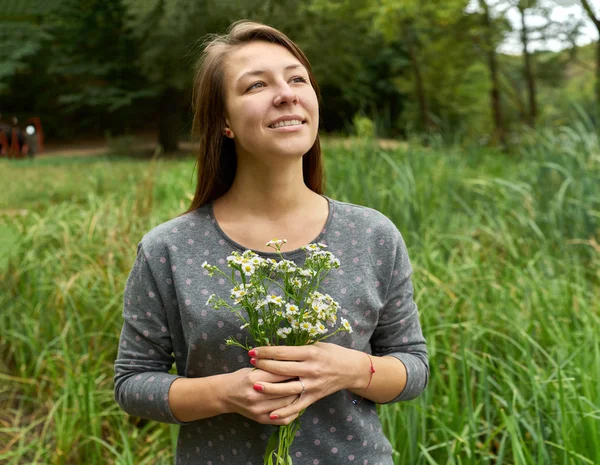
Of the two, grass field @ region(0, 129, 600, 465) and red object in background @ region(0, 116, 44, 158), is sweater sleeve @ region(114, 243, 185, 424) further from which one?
red object in background @ region(0, 116, 44, 158)

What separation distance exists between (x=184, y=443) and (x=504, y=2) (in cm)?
830

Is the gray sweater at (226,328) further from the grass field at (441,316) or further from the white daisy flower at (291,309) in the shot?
the grass field at (441,316)

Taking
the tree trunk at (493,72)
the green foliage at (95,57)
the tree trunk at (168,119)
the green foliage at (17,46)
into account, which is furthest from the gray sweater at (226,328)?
the tree trunk at (493,72)

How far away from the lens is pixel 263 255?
106 cm

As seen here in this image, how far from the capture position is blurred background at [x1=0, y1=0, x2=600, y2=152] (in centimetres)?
402

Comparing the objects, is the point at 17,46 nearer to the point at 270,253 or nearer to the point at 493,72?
the point at 270,253

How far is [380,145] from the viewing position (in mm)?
4344

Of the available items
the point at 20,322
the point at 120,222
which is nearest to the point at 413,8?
the point at 120,222

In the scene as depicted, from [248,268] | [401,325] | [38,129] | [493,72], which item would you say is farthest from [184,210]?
[493,72]

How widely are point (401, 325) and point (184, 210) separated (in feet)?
6.07

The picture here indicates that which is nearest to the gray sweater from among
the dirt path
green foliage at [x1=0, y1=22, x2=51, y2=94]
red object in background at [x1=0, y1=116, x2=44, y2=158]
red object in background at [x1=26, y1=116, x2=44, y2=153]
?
the dirt path

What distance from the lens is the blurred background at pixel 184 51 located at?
13.2 ft

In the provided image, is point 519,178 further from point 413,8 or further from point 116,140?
point 116,140

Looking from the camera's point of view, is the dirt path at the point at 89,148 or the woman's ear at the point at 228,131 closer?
the woman's ear at the point at 228,131
